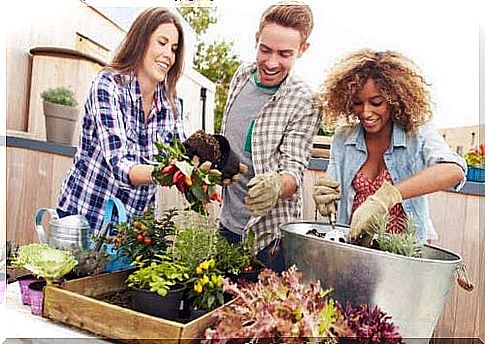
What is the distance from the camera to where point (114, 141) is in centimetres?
121

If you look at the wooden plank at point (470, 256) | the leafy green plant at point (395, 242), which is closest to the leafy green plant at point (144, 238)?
the leafy green plant at point (395, 242)

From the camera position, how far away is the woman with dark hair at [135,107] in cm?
124

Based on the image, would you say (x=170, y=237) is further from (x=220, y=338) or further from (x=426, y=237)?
(x=426, y=237)

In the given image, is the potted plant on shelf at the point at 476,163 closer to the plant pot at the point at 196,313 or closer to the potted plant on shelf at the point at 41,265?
the plant pot at the point at 196,313

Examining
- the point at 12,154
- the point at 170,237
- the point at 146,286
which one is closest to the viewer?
the point at 146,286

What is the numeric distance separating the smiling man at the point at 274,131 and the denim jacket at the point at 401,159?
0.22ft

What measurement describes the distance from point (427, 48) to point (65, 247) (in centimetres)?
79

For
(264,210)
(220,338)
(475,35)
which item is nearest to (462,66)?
(475,35)

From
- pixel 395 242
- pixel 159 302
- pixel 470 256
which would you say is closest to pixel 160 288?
pixel 159 302

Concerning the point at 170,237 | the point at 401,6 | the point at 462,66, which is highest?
the point at 401,6

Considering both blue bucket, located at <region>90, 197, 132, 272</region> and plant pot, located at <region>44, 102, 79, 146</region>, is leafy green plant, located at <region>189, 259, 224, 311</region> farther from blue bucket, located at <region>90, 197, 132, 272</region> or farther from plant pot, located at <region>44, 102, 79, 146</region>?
plant pot, located at <region>44, 102, 79, 146</region>

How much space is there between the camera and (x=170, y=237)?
1.13m

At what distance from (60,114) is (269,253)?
21.1 inches

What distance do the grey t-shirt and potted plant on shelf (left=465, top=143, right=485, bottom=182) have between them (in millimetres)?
395
